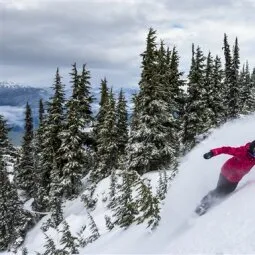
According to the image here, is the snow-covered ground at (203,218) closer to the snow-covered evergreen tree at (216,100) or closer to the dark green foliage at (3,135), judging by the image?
the snow-covered evergreen tree at (216,100)

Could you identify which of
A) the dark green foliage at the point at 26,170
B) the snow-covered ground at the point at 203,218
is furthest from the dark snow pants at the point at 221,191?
the dark green foliage at the point at 26,170

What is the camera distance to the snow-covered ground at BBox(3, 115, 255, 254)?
24.9ft

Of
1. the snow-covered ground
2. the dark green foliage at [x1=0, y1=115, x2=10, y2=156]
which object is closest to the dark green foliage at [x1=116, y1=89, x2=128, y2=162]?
the dark green foliage at [x1=0, y1=115, x2=10, y2=156]

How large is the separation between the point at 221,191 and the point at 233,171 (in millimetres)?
579

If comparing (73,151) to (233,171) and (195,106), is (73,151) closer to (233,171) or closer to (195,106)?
(195,106)

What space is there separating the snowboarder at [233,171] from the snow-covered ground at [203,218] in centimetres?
25

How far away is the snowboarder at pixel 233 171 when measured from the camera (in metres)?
10.1

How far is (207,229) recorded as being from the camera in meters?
8.41

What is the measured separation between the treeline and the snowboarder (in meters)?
17.7

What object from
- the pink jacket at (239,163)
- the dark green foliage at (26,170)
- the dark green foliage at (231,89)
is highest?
the dark green foliage at (231,89)

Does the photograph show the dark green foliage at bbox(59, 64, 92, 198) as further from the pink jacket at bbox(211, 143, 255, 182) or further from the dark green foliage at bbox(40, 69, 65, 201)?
the pink jacket at bbox(211, 143, 255, 182)

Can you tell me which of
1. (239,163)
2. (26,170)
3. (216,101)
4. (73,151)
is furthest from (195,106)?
(239,163)

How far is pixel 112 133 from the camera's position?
135 ft

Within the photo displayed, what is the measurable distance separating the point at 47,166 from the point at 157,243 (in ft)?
119
